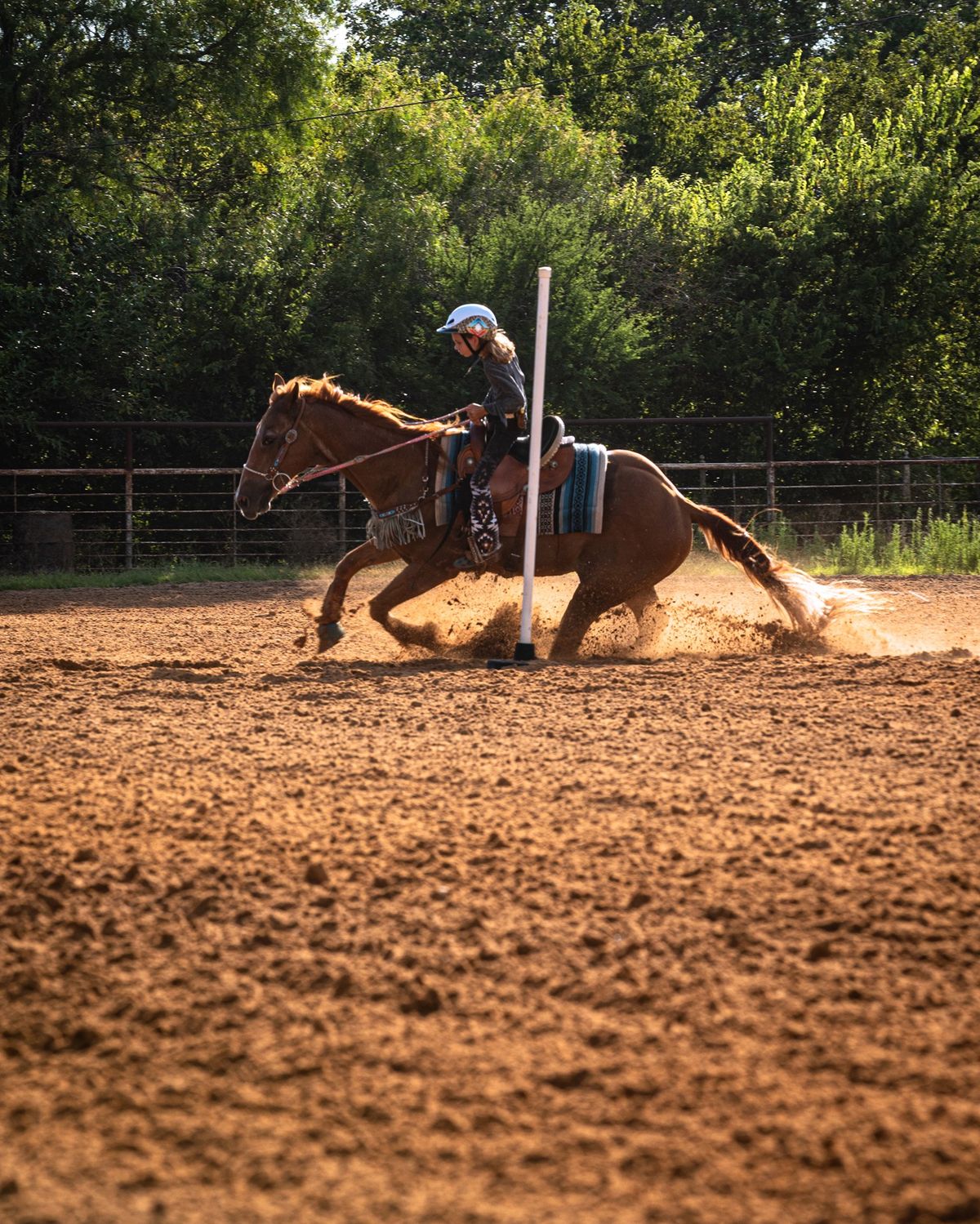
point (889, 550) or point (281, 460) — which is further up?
point (281, 460)

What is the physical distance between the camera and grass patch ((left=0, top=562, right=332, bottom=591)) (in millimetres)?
15203

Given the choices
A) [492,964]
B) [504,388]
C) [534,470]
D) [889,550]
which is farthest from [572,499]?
[889,550]

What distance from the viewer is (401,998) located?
10.4 ft

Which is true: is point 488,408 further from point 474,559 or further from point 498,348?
point 474,559

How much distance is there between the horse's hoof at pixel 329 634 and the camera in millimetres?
8555

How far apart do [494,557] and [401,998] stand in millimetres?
5457

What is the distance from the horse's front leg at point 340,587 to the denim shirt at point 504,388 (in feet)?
3.61

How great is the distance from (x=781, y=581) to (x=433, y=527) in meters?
2.26

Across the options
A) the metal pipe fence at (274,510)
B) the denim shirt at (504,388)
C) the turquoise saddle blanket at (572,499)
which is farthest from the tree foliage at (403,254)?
the denim shirt at (504,388)

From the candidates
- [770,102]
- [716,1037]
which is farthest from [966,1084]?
[770,102]

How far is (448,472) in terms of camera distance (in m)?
8.50

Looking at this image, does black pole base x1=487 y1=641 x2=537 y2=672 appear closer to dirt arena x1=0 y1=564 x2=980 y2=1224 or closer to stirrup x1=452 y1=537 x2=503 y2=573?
stirrup x1=452 y1=537 x2=503 y2=573

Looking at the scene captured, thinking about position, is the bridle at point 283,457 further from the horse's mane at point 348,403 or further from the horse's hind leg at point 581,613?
the horse's hind leg at point 581,613

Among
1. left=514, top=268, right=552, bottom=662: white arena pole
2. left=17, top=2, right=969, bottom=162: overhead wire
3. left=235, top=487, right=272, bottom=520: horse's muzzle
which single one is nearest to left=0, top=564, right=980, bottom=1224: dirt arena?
left=514, top=268, right=552, bottom=662: white arena pole
